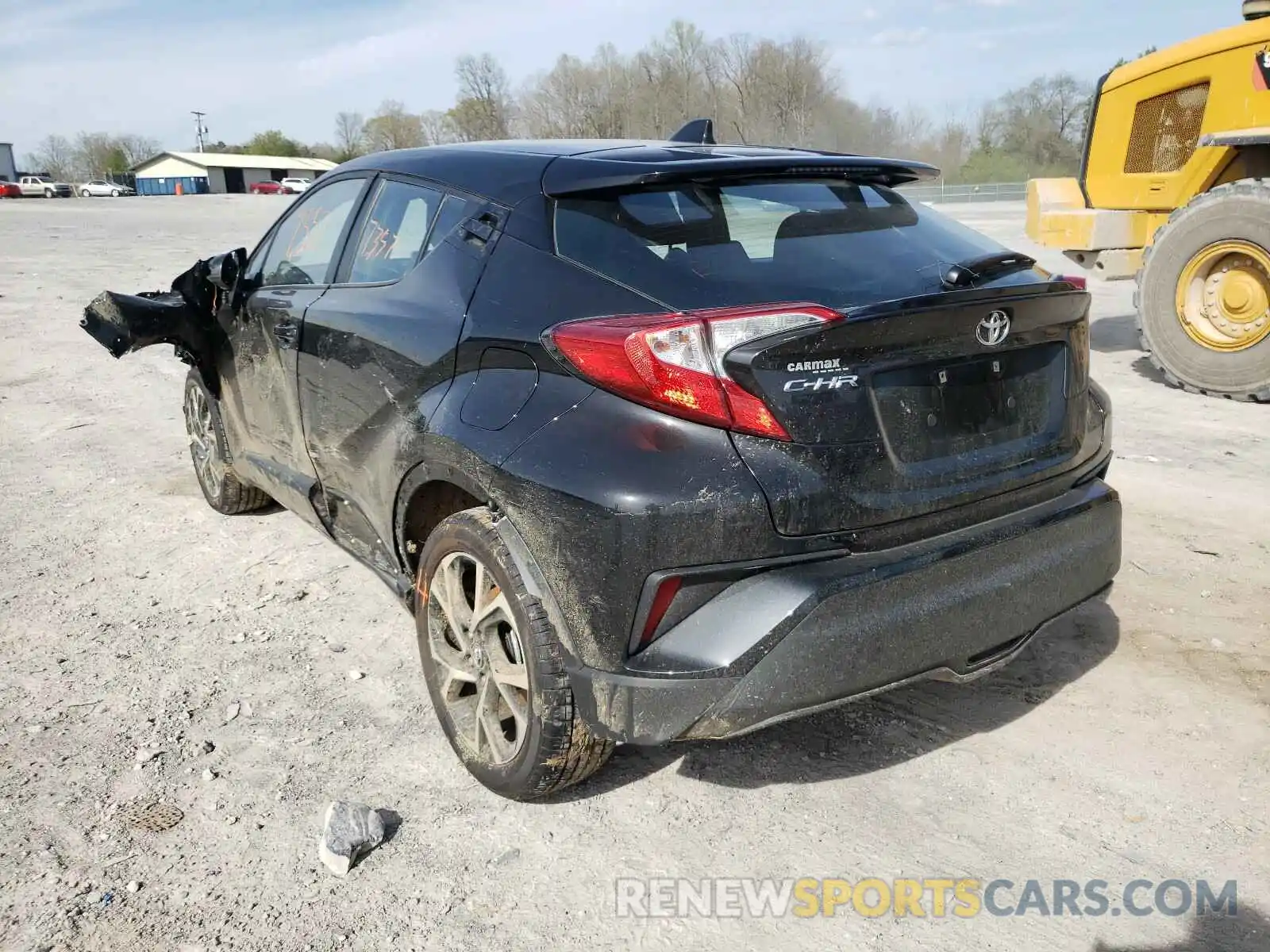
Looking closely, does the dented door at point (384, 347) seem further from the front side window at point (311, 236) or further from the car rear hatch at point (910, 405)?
the car rear hatch at point (910, 405)

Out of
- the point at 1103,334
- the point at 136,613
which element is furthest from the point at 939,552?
the point at 1103,334

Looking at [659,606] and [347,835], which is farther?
[347,835]

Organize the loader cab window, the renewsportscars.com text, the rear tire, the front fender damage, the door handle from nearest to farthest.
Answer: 1. the renewsportscars.com text
2. the door handle
3. the front fender damage
4. the rear tire
5. the loader cab window

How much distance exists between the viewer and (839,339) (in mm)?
2365

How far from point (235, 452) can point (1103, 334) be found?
822cm

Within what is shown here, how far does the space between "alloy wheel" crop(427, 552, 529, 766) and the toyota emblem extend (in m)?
1.40

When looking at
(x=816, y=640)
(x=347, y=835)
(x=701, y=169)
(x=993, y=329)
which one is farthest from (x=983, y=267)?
(x=347, y=835)

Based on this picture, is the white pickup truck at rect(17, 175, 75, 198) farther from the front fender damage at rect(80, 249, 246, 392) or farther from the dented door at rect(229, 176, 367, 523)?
the dented door at rect(229, 176, 367, 523)

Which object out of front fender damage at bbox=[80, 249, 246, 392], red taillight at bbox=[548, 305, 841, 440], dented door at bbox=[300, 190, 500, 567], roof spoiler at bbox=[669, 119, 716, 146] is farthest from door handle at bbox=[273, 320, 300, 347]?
red taillight at bbox=[548, 305, 841, 440]

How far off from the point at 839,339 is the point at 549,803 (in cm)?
152

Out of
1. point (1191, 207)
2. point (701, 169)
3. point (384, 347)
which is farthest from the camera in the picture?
point (1191, 207)

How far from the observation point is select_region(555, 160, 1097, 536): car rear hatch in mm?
2318

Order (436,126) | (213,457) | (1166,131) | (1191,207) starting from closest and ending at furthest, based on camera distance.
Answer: (213,457) → (1191,207) → (1166,131) → (436,126)

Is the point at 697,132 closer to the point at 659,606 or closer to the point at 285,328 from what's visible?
the point at 285,328
